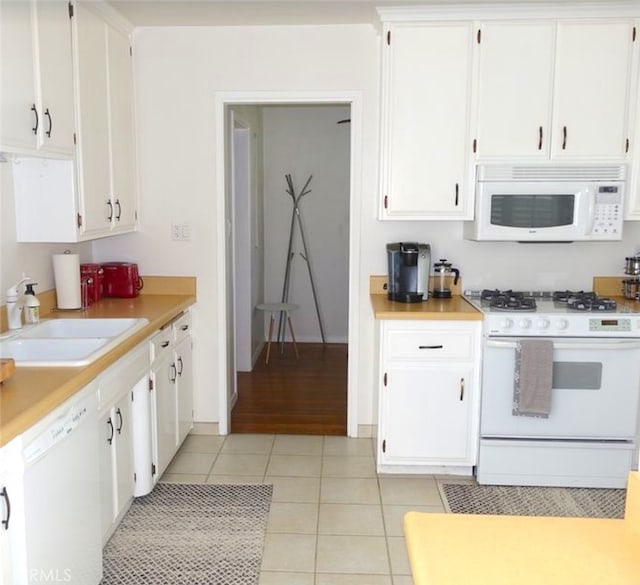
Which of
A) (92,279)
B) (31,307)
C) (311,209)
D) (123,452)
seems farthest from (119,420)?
(311,209)

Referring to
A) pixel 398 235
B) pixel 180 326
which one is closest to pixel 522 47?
pixel 398 235

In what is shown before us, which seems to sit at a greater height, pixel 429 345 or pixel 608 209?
pixel 608 209

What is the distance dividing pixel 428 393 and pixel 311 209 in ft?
10.9

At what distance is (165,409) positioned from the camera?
3.26 meters

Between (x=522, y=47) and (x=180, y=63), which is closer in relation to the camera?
(x=522, y=47)

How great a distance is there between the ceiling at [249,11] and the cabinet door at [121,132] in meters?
0.20

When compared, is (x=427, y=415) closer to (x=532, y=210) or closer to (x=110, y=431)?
(x=532, y=210)

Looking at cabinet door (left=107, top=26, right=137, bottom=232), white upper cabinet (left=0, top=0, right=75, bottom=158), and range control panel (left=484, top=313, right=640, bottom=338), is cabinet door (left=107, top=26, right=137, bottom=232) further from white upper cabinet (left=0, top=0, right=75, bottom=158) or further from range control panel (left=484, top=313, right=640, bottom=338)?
range control panel (left=484, top=313, right=640, bottom=338)

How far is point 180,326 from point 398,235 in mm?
1412

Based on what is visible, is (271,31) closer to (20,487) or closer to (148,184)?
(148,184)

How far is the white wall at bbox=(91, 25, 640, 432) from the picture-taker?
368 centimetres

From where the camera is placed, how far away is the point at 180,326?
3613 mm

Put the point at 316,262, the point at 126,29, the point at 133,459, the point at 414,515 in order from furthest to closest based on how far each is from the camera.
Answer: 1. the point at 316,262
2. the point at 126,29
3. the point at 133,459
4. the point at 414,515

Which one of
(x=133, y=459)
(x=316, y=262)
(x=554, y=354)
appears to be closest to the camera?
(x=133, y=459)
